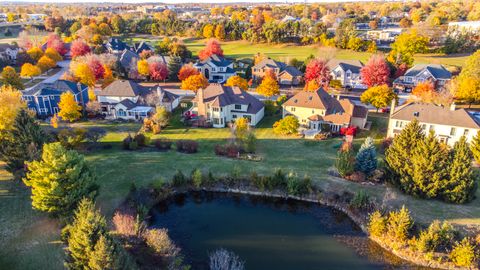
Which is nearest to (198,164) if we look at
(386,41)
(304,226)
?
(304,226)

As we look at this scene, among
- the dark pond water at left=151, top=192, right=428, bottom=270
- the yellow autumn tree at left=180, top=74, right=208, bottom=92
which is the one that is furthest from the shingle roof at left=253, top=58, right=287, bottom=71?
the dark pond water at left=151, top=192, right=428, bottom=270

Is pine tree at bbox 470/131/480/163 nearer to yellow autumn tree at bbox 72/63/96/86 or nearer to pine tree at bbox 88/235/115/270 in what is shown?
pine tree at bbox 88/235/115/270

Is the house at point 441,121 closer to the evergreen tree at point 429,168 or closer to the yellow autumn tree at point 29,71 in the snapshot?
the evergreen tree at point 429,168

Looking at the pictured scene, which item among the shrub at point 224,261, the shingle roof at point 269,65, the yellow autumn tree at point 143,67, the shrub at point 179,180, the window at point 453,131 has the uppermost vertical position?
the yellow autumn tree at point 143,67

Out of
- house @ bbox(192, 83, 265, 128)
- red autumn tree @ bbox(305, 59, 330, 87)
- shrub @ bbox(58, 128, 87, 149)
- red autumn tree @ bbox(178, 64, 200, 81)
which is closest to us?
shrub @ bbox(58, 128, 87, 149)

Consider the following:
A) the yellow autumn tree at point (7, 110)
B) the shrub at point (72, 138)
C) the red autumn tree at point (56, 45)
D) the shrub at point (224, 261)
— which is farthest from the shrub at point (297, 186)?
the red autumn tree at point (56, 45)

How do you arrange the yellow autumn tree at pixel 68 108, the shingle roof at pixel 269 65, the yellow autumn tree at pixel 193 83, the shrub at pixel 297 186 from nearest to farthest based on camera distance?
the shrub at pixel 297 186, the yellow autumn tree at pixel 68 108, the yellow autumn tree at pixel 193 83, the shingle roof at pixel 269 65

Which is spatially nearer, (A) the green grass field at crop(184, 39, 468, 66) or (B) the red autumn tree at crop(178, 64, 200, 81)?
(B) the red autumn tree at crop(178, 64, 200, 81)
